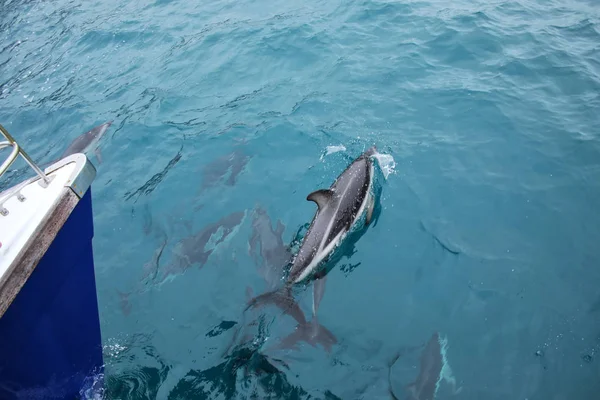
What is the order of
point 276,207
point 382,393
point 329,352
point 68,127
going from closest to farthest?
point 382,393, point 329,352, point 276,207, point 68,127

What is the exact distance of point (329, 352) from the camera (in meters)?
6.08

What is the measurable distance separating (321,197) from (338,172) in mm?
1672

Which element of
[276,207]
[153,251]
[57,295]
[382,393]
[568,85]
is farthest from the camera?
[568,85]

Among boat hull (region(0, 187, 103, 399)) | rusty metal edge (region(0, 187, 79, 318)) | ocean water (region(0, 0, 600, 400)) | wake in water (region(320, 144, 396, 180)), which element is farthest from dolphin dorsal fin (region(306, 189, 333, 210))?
rusty metal edge (region(0, 187, 79, 318))

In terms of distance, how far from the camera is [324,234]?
6.98m

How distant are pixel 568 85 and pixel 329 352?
9331 millimetres

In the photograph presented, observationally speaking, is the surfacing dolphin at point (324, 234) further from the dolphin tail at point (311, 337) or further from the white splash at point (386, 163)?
the white splash at point (386, 163)

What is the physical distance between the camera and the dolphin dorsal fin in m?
7.11

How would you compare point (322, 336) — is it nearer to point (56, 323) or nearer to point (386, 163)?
point (56, 323)

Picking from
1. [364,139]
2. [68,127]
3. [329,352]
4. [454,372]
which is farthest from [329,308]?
[68,127]

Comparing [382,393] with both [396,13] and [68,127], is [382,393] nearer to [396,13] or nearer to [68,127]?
[68,127]

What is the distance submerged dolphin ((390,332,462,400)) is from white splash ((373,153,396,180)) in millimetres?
3749

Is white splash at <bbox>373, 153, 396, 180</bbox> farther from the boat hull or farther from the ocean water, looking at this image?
the boat hull

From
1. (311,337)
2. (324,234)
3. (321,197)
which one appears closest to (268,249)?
(324,234)
